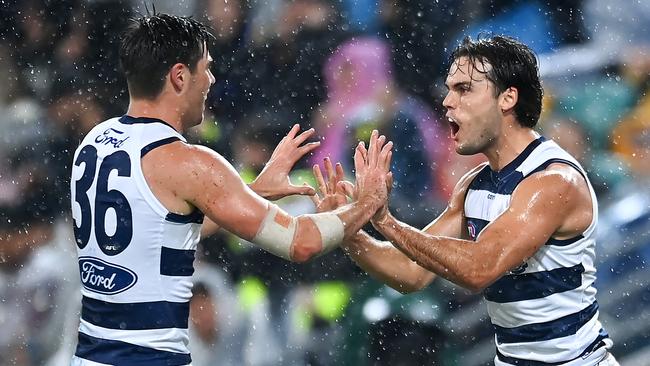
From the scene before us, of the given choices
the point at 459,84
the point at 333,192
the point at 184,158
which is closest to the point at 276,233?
the point at 184,158

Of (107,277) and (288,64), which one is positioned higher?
(288,64)

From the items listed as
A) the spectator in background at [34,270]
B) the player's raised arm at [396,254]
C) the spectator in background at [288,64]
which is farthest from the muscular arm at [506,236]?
the spectator in background at [34,270]

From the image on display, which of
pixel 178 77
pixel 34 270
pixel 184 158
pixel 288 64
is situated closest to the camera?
pixel 184 158

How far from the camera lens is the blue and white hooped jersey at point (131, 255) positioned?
11.4ft

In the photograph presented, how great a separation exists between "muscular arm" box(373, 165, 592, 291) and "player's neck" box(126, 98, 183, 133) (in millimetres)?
858

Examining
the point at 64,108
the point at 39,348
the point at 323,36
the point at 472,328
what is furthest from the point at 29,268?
the point at 472,328

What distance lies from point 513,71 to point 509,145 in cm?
31

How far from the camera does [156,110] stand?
3.68m

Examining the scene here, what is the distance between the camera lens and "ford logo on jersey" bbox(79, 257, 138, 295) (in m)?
3.51

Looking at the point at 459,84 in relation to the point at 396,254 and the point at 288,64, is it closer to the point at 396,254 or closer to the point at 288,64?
the point at 396,254

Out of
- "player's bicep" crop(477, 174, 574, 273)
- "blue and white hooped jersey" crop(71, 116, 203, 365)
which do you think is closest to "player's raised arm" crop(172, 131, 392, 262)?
"blue and white hooped jersey" crop(71, 116, 203, 365)

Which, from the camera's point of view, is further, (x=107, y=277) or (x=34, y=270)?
(x=34, y=270)

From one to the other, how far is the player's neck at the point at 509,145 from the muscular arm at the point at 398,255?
20 centimetres

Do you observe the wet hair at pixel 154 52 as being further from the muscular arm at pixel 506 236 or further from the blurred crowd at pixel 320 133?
the blurred crowd at pixel 320 133
